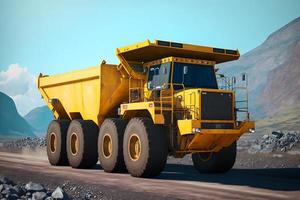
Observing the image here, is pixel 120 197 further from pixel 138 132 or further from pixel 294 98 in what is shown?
pixel 294 98

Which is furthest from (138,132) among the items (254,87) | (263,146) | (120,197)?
(254,87)

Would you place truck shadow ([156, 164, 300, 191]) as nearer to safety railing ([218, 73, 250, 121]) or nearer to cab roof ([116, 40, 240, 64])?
safety railing ([218, 73, 250, 121])

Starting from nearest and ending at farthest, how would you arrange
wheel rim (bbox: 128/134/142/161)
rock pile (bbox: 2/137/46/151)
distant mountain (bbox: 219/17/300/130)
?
wheel rim (bbox: 128/134/142/161) < rock pile (bbox: 2/137/46/151) < distant mountain (bbox: 219/17/300/130)

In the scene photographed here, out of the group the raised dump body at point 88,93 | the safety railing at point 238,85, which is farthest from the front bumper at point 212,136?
the raised dump body at point 88,93

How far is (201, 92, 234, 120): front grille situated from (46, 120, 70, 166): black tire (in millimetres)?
6102

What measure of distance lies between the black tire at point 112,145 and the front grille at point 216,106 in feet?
8.60

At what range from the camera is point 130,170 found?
11711mm

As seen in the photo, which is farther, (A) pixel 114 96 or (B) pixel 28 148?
(B) pixel 28 148

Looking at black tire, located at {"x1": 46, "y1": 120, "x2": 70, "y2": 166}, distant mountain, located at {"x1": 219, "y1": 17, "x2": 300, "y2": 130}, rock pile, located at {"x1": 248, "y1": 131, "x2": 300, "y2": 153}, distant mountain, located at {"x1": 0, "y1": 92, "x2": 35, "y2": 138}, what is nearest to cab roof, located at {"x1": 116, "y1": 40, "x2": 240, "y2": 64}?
black tire, located at {"x1": 46, "y1": 120, "x2": 70, "y2": 166}

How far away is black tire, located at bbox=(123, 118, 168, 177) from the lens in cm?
1102

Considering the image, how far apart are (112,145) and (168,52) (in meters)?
3.05

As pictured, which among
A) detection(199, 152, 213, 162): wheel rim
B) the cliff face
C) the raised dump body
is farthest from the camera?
the cliff face

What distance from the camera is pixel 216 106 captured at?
11.4 metres

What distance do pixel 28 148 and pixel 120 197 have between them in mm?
20556
